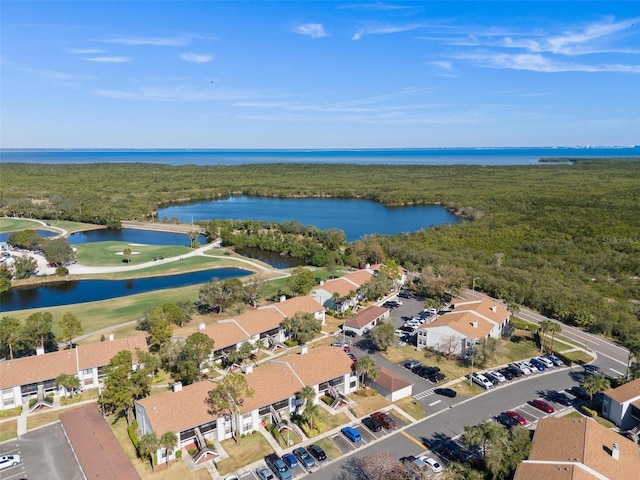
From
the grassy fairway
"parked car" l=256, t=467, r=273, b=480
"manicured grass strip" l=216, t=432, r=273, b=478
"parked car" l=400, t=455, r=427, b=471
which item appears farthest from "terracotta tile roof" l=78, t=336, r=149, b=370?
the grassy fairway

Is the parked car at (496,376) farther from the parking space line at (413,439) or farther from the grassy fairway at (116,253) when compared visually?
the grassy fairway at (116,253)

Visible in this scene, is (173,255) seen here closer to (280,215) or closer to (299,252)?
(299,252)

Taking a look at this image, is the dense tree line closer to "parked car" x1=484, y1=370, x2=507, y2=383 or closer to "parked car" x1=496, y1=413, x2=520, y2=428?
"parked car" x1=484, y1=370, x2=507, y2=383

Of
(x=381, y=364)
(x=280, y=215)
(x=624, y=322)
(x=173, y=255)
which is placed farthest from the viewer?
(x=280, y=215)

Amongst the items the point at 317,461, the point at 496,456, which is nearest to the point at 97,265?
the point at 317,461

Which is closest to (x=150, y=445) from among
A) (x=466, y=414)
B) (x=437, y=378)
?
(x=466, y=414)

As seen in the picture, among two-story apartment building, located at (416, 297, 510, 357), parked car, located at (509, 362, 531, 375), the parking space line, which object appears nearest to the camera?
the parking space line

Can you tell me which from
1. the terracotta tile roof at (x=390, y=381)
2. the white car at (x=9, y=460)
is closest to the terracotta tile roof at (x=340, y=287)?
the terracotta tile roof at (x=390, y=381)
